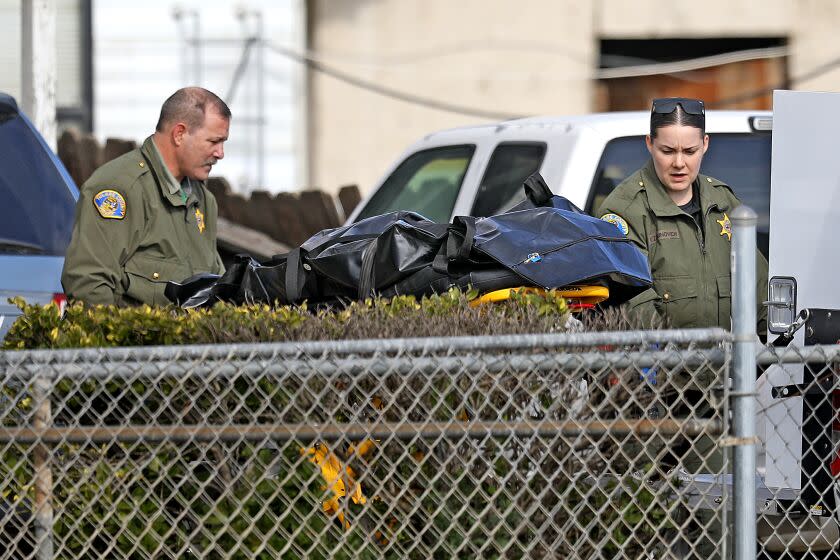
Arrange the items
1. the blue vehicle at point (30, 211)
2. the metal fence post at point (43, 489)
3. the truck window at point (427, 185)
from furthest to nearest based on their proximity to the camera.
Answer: the truck window at point (427, 185) < the blue vehicle at point (30, 211) < the metal fence post at point (43, 489)

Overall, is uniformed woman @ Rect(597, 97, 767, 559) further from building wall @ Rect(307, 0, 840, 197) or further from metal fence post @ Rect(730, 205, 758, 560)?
building wall @ Rect(307, 0, 840, 197)

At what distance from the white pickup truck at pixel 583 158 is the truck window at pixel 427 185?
15 mm

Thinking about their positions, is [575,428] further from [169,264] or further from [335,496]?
[169,264]

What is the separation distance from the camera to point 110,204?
16.6 feet

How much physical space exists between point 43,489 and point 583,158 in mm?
2847

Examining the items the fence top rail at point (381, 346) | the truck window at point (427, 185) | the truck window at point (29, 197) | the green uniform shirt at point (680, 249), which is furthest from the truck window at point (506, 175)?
the fence top rail at point (381, 346)

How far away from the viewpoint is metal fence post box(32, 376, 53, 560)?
3494 millimetres

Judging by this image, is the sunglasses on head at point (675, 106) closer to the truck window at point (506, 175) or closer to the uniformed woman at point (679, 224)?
the uniformed woman at point (679, 224)

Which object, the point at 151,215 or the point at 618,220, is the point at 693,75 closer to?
the point at 618,220

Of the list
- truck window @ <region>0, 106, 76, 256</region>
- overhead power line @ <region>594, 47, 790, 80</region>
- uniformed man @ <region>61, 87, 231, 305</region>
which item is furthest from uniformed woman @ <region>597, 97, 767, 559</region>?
overhead power line @ <region>594, 47, 790, 80</region>

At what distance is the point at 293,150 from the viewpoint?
42.7ft

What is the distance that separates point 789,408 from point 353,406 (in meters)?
1.31

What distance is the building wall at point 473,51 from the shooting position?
13.0 m

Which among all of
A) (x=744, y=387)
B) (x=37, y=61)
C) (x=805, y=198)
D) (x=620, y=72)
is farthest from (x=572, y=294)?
(x=620, y=72)
